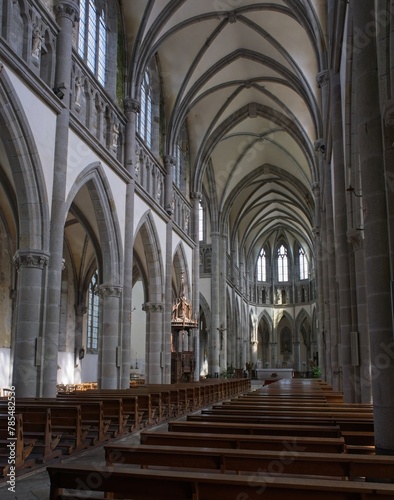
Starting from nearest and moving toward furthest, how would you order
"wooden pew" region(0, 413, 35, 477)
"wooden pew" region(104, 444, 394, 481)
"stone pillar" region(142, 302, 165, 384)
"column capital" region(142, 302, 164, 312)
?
1. "wooden pew" region(104, 444, 394, 481)
2. "wooden pew" region(0, 413, 35, 477)
3. "stone pillar" region(142, 302, 165, 384)
4. "column capital" region(142, 302, 164, 312)

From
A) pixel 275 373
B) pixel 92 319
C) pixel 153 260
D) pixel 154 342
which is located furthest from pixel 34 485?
pixel 275 373

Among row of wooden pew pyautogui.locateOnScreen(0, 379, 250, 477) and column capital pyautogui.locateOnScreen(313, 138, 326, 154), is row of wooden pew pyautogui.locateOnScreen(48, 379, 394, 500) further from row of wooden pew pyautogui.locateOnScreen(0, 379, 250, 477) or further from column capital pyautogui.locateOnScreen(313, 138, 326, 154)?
column capital pyautogui.locateOnScreen(313, 138, 326, 154)

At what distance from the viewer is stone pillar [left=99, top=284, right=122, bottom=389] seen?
58.6 ft

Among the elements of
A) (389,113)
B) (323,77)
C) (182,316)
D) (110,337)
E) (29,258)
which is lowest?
(110,337)

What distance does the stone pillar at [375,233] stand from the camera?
6.32m

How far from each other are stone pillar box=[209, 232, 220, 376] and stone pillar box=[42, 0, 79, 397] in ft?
73.1

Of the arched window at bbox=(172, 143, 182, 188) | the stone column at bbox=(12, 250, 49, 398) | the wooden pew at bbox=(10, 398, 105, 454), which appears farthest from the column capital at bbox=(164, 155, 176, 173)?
the wooden pew at bbox=(10, 398, 105, 454)

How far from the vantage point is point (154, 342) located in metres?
23.6

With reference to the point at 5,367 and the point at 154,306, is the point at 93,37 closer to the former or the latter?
the point at 154,306

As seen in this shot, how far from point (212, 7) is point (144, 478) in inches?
855

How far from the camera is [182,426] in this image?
6.31m

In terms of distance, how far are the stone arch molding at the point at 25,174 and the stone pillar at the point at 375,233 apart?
7941 millimetres

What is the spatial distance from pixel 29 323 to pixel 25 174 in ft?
11.5

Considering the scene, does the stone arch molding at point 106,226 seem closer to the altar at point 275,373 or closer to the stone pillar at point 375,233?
the stone pillar at point 375,233
